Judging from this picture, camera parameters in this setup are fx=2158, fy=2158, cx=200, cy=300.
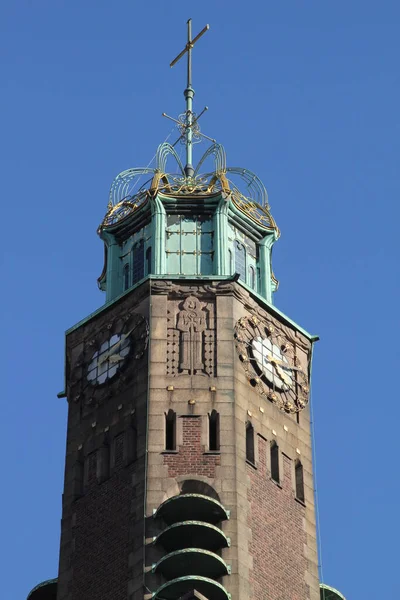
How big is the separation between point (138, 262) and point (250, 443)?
11.5 m

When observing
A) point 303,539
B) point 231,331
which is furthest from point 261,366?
point 303,539

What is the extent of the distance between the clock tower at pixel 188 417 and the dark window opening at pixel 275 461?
2.2 inches

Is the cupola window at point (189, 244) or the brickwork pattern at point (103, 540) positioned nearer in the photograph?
A: the brickwork pattern at point (103, 540)

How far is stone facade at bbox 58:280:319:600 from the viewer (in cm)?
8175

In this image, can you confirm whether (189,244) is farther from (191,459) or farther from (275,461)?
(191,459)

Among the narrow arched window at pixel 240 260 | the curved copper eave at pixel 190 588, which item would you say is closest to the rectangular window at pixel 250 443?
the curved copper eave at pixel 190 588

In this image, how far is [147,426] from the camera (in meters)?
84.5

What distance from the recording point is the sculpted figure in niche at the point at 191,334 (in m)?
86.5

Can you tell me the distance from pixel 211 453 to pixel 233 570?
5.49 meters

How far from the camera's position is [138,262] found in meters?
92.9

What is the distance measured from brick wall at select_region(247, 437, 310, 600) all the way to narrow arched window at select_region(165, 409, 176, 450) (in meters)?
3.13

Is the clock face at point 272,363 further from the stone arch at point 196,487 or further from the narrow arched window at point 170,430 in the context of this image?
the stone arch at point 196,487

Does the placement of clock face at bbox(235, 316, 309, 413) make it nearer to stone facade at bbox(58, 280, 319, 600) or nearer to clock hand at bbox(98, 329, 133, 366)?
stone facade at bbox(58, 280, 319, 600)

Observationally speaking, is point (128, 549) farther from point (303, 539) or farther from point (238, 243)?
point (238, 243)
